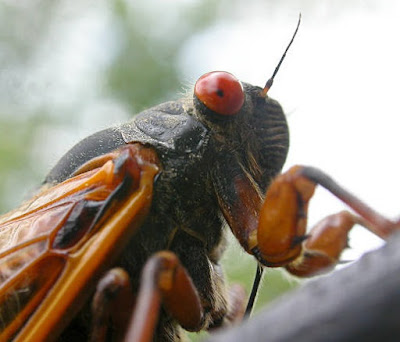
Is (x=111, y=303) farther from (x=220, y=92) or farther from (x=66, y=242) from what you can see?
(x=220, y=92)

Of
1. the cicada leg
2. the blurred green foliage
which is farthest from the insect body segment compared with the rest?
the blurred green foliage

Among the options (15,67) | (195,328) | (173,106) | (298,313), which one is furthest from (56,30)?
(298,313)

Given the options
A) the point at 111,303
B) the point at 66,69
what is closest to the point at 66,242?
the point at 111,303

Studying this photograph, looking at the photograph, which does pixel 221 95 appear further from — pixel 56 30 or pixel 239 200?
pixel 56 30

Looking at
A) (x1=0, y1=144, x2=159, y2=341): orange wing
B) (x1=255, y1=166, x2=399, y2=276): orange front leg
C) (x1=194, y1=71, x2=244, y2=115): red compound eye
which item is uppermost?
(x1=194, y1=71, x2=244, y2=115): red compound eye

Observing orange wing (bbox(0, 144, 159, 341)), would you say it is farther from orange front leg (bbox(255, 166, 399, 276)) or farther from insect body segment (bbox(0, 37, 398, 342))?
orange front leg (bbox(255, 166, 399, 276))

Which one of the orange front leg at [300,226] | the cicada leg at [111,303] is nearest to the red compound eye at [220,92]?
the orange front leg at [300,226]
